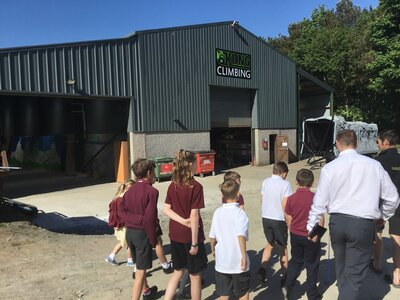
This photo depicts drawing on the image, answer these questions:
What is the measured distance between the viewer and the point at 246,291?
13.0 feet

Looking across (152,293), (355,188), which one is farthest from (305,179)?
(152,293)

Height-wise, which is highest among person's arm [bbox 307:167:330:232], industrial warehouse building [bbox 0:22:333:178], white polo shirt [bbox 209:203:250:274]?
industrial warehouse building [bbox 0:22:333:178]

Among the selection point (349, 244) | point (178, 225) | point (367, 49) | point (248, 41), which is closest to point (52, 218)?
point (178, 225)

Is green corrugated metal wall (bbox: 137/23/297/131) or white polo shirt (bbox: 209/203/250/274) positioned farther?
green corrugated metal wall (bbox: 137/23/297/131)

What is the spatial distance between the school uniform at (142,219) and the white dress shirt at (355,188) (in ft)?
5.82

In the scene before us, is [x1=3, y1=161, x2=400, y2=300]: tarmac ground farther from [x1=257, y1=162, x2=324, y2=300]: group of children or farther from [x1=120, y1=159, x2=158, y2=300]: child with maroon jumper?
[x1=120, y1=159, x2=158, y2=300]: child with maroon jumper

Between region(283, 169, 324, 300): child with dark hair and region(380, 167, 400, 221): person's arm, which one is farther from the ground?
region(380, 167, 400, 221): person's arm

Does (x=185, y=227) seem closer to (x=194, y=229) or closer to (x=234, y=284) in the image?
(x=194, y=229)

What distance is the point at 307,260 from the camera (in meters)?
4.55

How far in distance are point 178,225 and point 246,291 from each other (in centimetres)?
95

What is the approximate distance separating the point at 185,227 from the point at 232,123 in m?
17.6

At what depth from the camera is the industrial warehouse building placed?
1418 centimetres

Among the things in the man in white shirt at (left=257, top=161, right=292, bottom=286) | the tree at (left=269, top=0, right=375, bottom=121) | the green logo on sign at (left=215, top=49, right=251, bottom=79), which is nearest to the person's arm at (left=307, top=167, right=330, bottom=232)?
the man in white shirt at (left=257, top=161, right=292, bottom=286)

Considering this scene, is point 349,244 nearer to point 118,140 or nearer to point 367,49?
point 118,140
